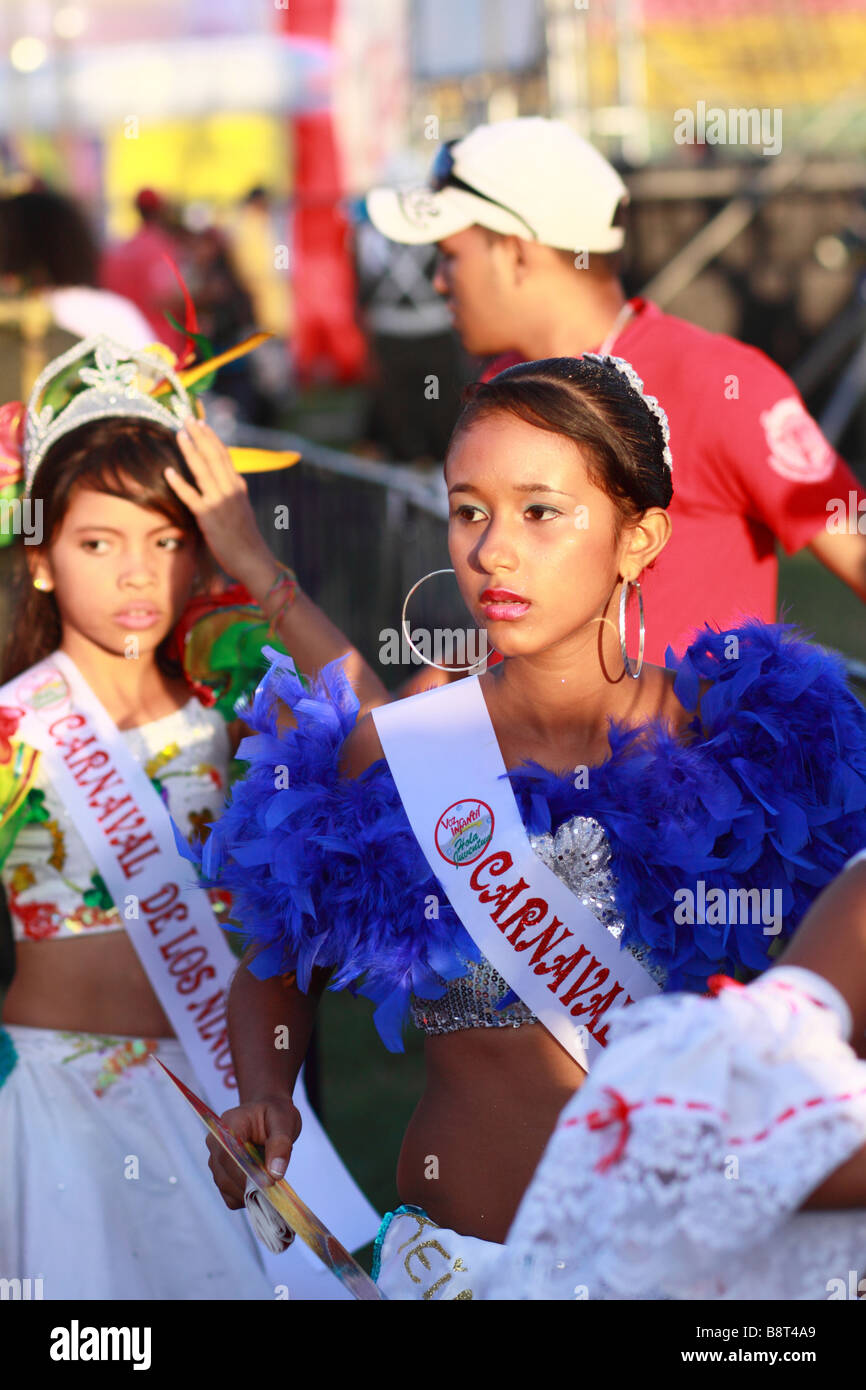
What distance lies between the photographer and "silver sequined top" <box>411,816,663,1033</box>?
2055 mm

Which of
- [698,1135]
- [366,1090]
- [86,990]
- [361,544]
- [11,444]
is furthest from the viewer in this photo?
[361,544]

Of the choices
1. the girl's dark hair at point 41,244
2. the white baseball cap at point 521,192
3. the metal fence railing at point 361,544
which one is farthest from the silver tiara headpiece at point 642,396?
the metal fence railing at point 361,544

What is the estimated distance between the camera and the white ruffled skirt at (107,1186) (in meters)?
2.62

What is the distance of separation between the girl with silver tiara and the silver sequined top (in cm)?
73

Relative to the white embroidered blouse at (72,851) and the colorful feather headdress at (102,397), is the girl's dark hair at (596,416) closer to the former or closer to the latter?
the colorful feather headdress at (102,397)

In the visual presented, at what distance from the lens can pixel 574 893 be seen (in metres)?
2.08

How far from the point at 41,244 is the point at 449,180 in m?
2.49

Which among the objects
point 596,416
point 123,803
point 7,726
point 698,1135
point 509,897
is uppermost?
point 596,416

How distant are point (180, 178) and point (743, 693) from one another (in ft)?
74.5

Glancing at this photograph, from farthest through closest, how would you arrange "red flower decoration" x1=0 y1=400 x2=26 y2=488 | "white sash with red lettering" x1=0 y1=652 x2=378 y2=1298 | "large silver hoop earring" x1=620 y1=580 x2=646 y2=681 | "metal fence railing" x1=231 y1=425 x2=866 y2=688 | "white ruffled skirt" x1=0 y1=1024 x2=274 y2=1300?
"metal fence railing" x1=231 y1=425 x2=866 y2=688 < "red flower decoration" x1=0 y1=400 x2=26 y2=488 < "white sash with red lettering" x1=0 y1=652 x2=378 y2=1298 < "white ruffled skirt" x1=0 y1=1024 x2=274 y2=1300 < "large silver hoop earring" x1=620 y1=580 x2=646 y2=681

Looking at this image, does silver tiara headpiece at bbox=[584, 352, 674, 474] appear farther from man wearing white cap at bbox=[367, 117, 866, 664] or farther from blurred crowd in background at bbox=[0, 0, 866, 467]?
blurred crowd in background at bbox=[0, 0, 866, 467]

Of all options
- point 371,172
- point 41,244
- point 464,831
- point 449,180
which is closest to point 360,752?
point 464,831

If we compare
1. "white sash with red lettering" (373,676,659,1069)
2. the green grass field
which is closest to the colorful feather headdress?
"white sash with red lettering" (373,676,659,1069)

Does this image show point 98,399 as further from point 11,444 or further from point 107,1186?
point 107,1186
